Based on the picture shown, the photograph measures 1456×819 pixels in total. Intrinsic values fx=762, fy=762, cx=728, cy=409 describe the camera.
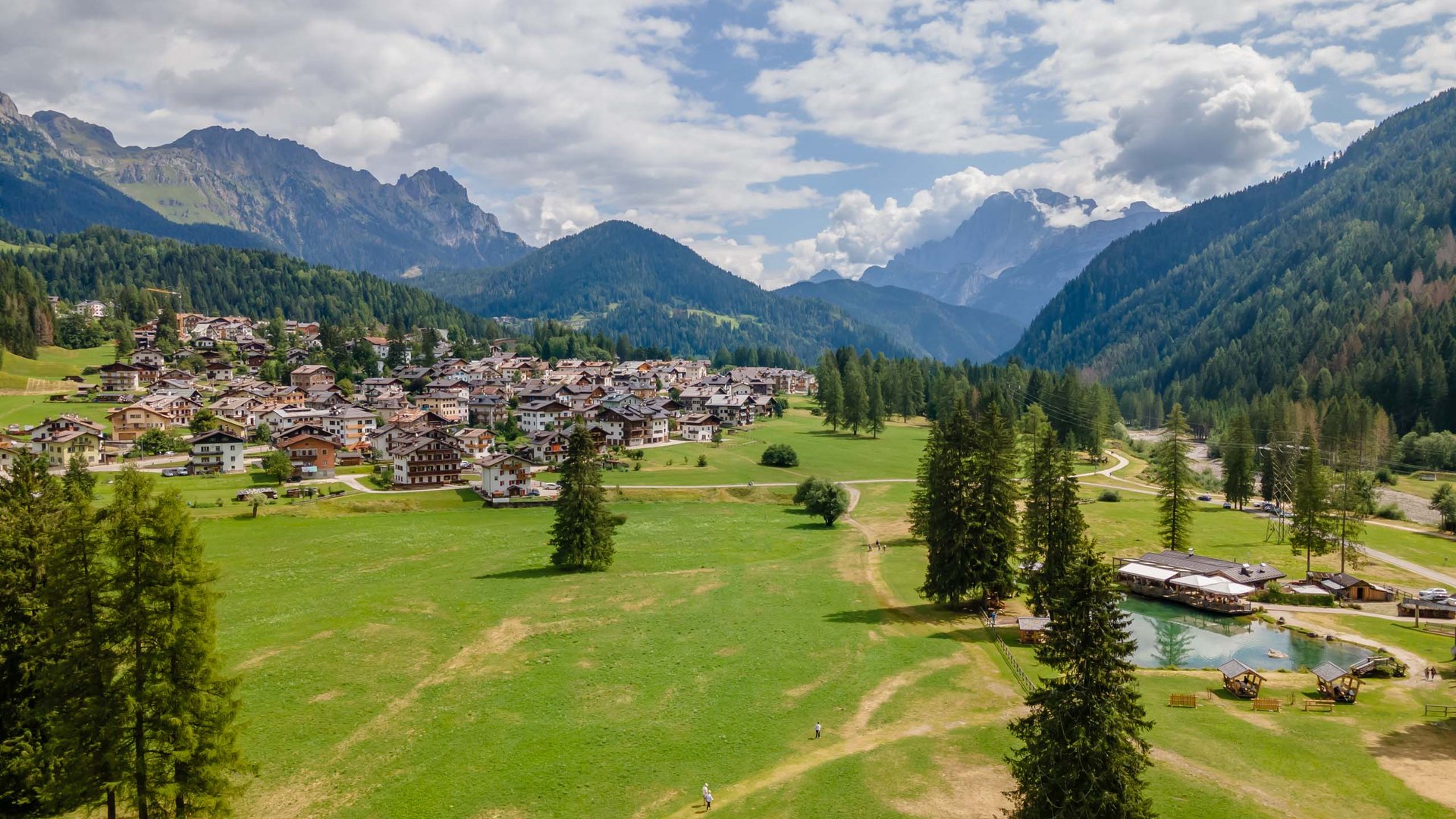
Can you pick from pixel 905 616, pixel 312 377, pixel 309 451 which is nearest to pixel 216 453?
pixel 309 451

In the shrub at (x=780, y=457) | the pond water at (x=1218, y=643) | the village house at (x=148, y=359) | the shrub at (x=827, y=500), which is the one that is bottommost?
Result: the pond water at (x=1218, y=643)

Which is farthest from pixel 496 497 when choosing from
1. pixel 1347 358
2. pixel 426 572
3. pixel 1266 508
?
pixel 1347 358

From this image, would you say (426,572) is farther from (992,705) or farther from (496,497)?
(992,705)

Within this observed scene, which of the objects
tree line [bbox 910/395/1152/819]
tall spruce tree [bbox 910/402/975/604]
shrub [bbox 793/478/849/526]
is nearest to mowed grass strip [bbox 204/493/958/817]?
tall spruce tree [bbox 910/402/975/604]

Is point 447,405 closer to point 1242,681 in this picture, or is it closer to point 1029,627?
point 1029,627

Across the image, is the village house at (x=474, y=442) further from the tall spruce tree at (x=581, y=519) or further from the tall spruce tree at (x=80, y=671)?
the tall spruce tree at (x=80, y=671)

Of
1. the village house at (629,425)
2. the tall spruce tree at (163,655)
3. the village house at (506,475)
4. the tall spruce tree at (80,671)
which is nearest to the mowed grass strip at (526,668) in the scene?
the tall spruce tree at (163,655)

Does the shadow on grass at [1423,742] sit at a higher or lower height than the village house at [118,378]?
lower

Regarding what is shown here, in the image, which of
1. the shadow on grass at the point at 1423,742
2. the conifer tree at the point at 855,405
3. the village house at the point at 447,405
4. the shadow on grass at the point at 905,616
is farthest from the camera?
the village house at the point at 447,405
